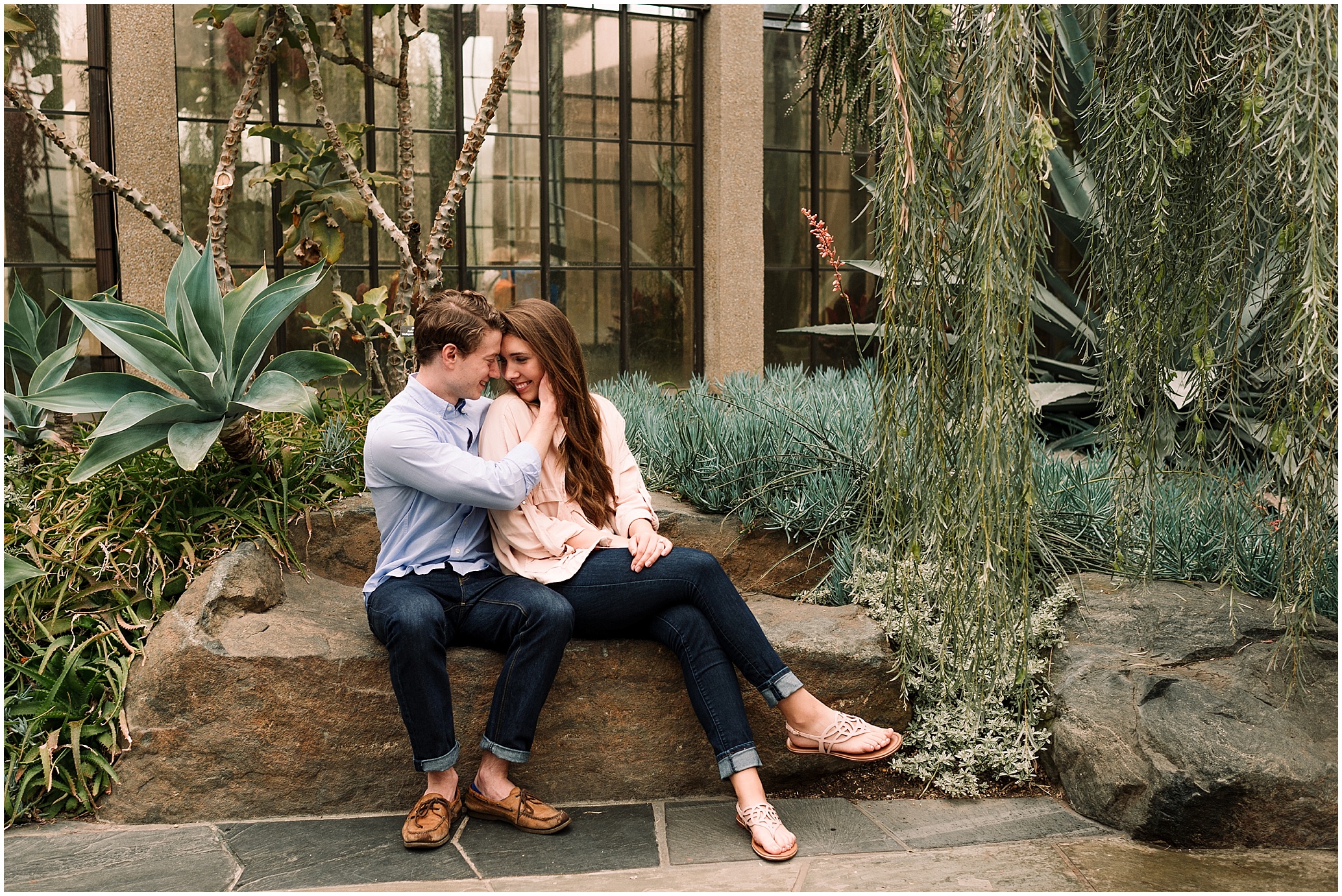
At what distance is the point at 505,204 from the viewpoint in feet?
23.0

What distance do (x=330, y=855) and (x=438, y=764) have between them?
0.37 meters

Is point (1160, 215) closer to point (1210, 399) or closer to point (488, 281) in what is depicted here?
point (1210, 399)

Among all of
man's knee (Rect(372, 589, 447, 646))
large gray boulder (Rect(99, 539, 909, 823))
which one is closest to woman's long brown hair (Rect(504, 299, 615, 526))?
large gray boulder (Rect(99, 539, 909, 823))

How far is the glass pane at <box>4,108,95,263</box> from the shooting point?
576 cm

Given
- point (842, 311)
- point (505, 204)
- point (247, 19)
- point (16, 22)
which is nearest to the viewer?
point (247, 19)

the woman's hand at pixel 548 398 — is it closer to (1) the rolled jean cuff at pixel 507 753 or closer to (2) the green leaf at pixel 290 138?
(1) the rolled jean cuff at pixel 507 753

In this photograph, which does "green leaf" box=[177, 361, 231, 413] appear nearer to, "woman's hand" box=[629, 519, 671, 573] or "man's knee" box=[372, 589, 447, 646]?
"man's knee" box=[372, 589, 447, 646]

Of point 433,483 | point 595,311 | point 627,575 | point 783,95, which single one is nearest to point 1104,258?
point 627,575

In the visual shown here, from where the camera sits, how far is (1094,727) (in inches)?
115

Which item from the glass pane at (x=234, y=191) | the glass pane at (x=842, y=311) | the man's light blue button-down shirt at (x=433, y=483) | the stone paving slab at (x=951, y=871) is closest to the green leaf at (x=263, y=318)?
the man's light blue button-down shirt at (x=433, y=483)

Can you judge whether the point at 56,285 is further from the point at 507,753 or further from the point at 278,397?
the point at 507,753

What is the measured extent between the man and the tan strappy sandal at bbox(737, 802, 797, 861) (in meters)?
0.50

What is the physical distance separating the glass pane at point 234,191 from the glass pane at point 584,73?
6.76 ft

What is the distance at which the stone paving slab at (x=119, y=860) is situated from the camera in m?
2.45
